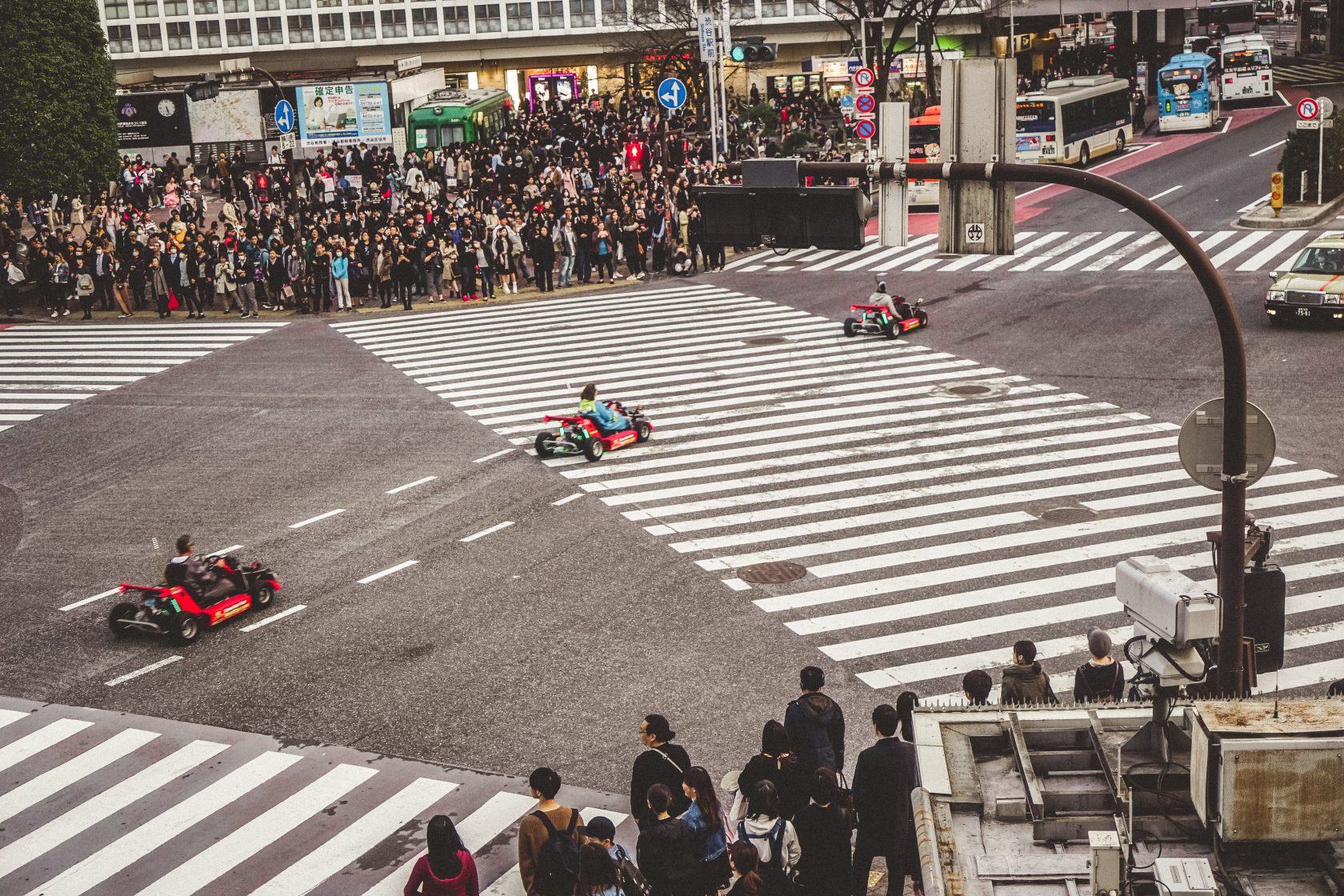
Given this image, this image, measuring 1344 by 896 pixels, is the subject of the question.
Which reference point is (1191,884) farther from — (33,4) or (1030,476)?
(33,4)

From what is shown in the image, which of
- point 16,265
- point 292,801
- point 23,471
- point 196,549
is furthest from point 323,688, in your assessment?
point 16,265

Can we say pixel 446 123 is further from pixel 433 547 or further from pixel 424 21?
pixel 433 547

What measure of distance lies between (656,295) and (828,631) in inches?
829

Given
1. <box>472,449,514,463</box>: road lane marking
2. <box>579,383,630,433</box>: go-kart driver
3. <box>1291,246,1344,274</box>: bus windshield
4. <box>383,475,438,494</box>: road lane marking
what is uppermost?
<box>1291,246,1344,274</box>: bus windshield

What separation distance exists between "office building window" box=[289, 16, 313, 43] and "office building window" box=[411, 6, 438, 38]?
7143 millimetres

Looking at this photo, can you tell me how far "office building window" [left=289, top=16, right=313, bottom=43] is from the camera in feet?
313

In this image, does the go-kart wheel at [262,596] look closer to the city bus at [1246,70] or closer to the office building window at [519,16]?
the city bus at [1246,70]

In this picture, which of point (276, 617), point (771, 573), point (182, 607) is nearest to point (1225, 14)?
point (771, 573)

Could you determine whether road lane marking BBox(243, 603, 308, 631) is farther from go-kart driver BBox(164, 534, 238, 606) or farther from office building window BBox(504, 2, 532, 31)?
office building window BBox(504, 2, 532, 31)

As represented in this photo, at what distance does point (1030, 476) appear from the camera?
1950 centimetres

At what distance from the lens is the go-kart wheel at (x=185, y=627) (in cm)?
1548

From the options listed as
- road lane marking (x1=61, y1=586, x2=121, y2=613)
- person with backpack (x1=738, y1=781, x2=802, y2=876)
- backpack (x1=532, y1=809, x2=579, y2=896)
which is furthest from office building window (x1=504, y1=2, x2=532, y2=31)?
person with backpack (x1=738, y1=781, x2=802, y2=876)

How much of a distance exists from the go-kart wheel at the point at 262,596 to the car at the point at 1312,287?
1956 centimetres

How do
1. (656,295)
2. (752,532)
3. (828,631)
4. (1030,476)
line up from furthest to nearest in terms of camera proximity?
(656,295)
(1030,476)
(752,532)
(828,631)
